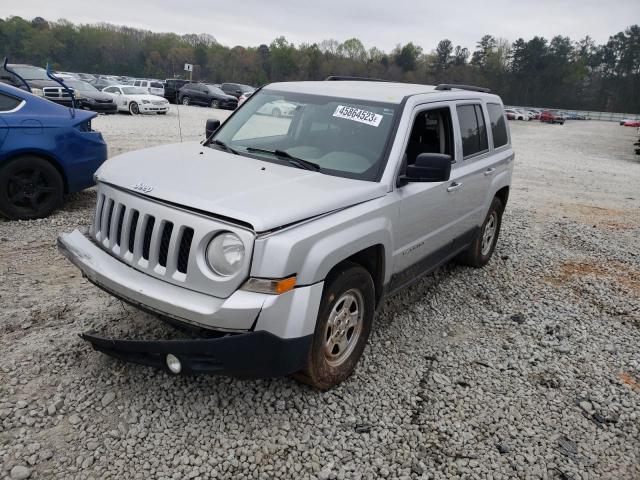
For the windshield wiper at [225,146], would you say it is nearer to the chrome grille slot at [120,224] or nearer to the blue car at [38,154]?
the chrome grille slot at [120,224]

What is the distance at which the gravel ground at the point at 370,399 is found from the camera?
2738 millimetres

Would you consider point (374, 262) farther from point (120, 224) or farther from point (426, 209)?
point (120, 224)

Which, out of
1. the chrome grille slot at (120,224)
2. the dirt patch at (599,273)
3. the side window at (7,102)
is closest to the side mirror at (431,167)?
the chrome grille slot at (120,224)

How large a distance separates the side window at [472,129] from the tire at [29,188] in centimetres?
467

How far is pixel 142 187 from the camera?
9.88ft

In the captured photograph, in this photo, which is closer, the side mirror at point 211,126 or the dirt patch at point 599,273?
the side mirror at point 211,126

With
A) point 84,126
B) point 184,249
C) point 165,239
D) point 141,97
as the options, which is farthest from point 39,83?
point 184,249

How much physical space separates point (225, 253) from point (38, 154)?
445cm

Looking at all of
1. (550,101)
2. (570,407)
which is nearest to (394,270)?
(570,407)

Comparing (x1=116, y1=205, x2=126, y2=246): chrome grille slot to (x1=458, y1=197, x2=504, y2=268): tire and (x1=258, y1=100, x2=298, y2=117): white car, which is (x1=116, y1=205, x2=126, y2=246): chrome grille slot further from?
(x1=458, y1=197, x2=504, y2=268): tire

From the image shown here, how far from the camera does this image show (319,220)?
2869 millimetres

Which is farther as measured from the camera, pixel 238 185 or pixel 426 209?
pixel 426 209

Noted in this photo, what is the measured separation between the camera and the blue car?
5.80 metres

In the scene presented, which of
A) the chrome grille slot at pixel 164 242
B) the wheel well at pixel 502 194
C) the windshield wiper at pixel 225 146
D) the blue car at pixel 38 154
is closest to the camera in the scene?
the chrome grille slot at pixel 164 242
